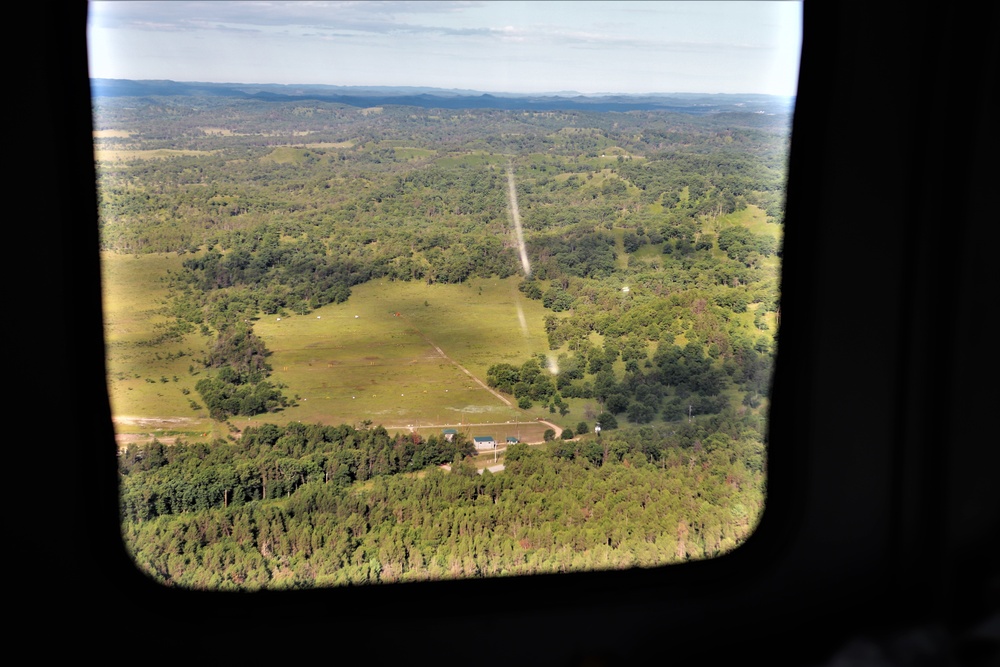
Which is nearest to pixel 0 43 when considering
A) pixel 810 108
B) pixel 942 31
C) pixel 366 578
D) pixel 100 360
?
pixel 100 360

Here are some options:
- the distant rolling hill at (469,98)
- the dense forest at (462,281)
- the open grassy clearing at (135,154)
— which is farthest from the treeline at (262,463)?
the distant rolling hill at (469,98)

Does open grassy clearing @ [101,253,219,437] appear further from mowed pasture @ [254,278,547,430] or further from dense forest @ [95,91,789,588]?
mowed pasture @ [254,278,547,430]

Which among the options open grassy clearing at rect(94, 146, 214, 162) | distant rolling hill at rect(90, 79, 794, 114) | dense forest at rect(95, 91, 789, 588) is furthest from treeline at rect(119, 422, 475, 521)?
distant rolling hill at rect(90, 79, 794, 114)

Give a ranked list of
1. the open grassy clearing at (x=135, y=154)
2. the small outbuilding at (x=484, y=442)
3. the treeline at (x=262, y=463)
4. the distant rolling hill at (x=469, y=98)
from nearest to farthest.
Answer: the open grassy clearing at (x=135, y=154) < the treeline at (x=262, y=463) < the small outbuilding at (x=484, y=442) < the distant rolling hill at (x=469, y=98)

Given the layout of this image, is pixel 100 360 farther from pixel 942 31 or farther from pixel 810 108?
pixel 942 31

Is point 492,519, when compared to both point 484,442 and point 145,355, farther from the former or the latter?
point 145,355

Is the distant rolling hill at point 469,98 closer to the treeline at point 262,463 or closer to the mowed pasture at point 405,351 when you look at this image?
the mowed pasture at point 405,351

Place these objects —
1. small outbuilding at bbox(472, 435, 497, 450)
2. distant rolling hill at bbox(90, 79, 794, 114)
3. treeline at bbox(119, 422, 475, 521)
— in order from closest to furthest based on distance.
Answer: treeline at bbox(119, 422, 475, 521) < small outbuilding at bbox(472, 435, 497, 450) < distant rolling hill at bbox(90, 79, 794, 114)

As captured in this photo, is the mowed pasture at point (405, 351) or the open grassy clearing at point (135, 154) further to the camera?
the mowed pasture at point (405, 351)
